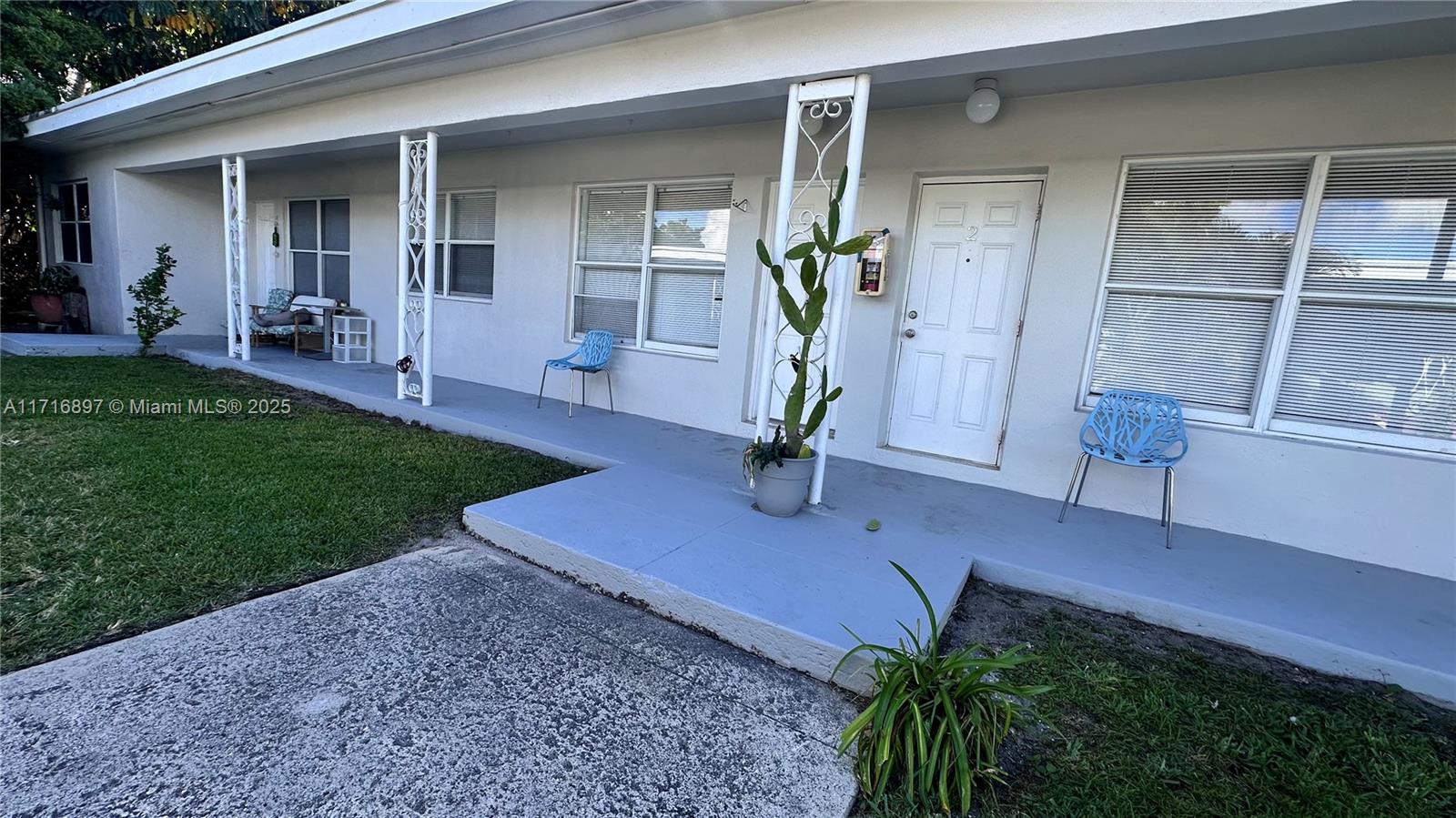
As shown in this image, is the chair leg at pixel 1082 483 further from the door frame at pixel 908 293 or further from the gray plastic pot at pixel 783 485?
the gray plastic pot at pixel 783 485

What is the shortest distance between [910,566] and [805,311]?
1.28 m

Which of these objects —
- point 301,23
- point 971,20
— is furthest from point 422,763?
point 301,23

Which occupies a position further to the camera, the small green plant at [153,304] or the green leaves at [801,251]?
the small green plant at [153,304]

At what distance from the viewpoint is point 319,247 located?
8227 millimetres

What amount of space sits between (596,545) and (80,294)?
Answer: 37.3 feet

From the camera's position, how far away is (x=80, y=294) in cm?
923

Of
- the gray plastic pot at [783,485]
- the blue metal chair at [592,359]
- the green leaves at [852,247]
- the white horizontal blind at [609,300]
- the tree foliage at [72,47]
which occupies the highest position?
the tree foliage at [72,47]

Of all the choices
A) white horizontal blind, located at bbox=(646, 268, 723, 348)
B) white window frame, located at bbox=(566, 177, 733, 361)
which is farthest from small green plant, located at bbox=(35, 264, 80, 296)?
white horizontal blind, located at bbox=(646, 268, 723, 348)

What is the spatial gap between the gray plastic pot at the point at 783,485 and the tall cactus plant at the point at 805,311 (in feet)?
0.17

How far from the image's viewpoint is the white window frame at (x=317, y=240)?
7799 millimetres

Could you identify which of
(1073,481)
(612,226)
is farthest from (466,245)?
(1073,481)

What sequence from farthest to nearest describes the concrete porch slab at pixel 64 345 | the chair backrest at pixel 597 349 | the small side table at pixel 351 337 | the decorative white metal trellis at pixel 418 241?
the small side table at pixel 351 337
the concrete porch slab at pixel 64 345
the chair backrest at pixel 597 349
the decorative white metal trellis at pixel 418 241

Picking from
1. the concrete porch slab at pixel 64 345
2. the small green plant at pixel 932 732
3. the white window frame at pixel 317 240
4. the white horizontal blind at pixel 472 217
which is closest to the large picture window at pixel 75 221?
the concrete porch slab at pixel 64 345

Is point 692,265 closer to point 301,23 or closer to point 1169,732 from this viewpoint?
point 301,23
